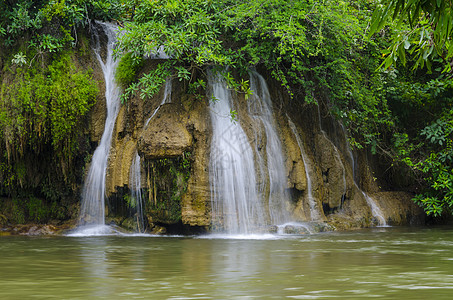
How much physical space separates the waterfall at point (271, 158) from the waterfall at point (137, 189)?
2.87 m

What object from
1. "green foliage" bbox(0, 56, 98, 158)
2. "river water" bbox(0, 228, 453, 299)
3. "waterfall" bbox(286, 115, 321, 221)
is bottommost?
"river water" bbox(0, 228, 453, 299)

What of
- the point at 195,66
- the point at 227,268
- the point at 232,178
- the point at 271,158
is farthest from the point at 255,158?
the point at 227,268

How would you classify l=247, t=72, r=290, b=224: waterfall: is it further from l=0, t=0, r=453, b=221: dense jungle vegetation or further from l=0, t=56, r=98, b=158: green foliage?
l=0, t=56, r=98, b=158: green foliage

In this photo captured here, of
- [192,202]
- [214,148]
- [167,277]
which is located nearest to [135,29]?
[214,148]

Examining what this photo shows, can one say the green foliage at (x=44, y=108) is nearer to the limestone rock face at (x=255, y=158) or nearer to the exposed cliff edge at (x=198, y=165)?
the exposed cliff edge at (x=198, y=165)

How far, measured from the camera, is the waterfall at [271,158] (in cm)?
1366

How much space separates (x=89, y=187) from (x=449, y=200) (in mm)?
9263

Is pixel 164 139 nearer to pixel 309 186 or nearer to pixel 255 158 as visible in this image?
pixel 255 158

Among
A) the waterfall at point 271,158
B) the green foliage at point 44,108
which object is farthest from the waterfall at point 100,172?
the waterfall at point 271,158

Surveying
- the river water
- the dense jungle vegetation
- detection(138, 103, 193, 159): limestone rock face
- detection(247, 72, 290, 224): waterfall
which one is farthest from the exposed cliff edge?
the river water

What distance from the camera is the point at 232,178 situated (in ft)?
42.9

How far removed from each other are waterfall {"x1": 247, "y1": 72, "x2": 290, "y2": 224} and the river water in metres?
2.69

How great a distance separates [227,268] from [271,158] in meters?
7.22

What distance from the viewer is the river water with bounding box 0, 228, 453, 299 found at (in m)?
5.23
